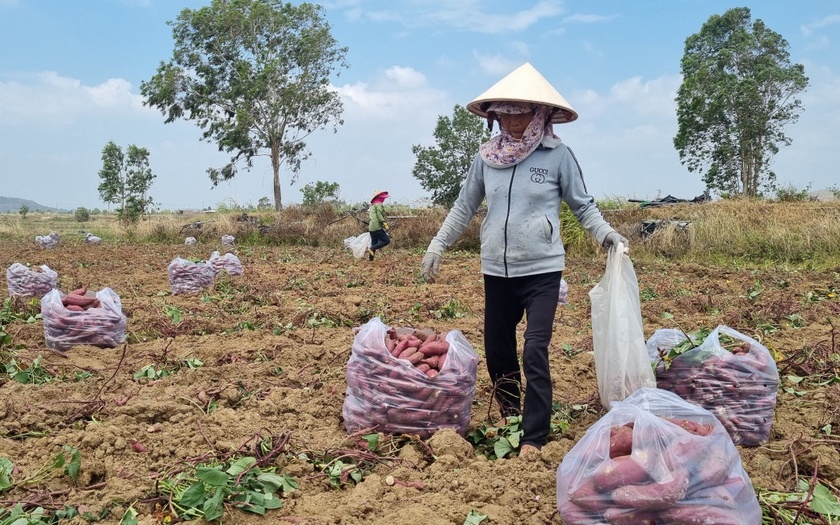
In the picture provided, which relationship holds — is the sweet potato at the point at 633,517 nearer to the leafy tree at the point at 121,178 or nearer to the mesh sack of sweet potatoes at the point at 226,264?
the mesh sack of sweet potatoes at the point at 226,264

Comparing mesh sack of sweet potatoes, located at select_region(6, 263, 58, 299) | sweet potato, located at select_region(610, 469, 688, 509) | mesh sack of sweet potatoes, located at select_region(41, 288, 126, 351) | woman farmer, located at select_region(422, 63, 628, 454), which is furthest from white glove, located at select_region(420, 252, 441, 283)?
mesh sack of sweet potatoes, located at select_region(6, 263, 58, 299)

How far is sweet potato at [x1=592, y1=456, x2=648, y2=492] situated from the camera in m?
2.22

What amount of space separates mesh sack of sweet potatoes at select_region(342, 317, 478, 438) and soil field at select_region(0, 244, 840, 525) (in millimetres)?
119

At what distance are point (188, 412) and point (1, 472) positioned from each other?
1.01 m

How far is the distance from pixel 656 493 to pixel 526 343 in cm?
131

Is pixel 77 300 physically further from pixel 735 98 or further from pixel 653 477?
pixel 735 98

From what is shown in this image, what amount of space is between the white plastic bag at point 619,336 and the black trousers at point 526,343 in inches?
10.1

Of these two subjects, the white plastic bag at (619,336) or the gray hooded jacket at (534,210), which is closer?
the white plastic bag at (619,336)

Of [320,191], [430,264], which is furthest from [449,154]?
[430,264]

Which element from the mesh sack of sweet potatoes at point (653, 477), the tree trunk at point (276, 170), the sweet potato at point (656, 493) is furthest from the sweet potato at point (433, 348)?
the tree trunk at point (276, 170)

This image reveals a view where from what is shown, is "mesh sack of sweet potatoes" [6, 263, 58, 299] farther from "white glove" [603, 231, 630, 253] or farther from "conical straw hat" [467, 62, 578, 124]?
"white glove" [603, 231, 630, 253]

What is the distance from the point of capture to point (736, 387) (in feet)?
11.1

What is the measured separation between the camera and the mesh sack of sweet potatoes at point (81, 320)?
5.53 metres

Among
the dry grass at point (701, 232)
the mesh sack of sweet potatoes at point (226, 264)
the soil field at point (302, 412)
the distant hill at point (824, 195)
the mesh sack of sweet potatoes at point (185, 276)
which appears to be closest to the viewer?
the soil field at point (302, 412)
